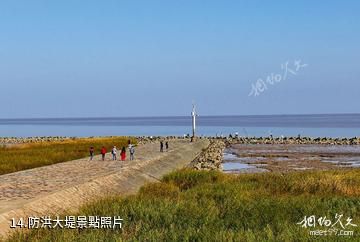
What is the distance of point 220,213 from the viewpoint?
1439cm

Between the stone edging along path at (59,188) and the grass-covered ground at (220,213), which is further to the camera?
the stone edging along path at (59,188)

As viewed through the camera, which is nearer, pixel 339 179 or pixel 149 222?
pixel 149 222

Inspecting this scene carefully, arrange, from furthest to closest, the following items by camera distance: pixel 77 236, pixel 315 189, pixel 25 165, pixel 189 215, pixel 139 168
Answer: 1. pixel 25 165
2. pixel 139 168
3. pixel 315 189
4. pixel 189 215
5. pixel 77 236

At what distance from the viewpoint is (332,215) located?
46.0 feet

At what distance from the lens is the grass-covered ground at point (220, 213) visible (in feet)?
35.2

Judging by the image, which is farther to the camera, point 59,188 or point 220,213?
point 59,188

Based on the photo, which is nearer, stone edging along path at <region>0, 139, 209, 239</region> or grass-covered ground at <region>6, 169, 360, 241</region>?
grass-covered ground at <region>6, 169, 360, 241</region>

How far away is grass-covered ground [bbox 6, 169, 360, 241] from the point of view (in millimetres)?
10734

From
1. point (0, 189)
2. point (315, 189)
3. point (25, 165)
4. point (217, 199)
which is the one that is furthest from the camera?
point (25, 165)

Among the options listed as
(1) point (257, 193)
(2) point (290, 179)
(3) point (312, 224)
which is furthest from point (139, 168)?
(3) point (312, 224)

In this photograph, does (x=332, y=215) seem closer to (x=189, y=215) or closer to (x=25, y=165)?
(x=189, y=215)

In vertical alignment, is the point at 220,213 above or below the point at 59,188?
below

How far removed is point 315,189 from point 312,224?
27.7 feet

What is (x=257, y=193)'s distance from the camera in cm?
1859
